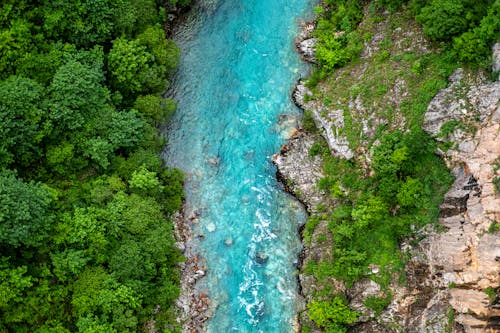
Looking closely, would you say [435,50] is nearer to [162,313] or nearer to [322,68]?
[322,68]

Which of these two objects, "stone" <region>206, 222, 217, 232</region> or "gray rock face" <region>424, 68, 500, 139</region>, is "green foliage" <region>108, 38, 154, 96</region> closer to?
"stone" <region>206, 222, 217, 232</region>

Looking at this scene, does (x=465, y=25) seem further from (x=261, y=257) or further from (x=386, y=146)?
(x=261, y=257)

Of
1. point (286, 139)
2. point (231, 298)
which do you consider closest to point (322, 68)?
point (286, 139)

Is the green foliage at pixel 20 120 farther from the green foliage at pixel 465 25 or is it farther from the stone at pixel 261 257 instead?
the green foliage at pixel 465 25

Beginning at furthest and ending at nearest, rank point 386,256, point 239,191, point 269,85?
1. point 269,85
2. point 239,191
3. point 386,256

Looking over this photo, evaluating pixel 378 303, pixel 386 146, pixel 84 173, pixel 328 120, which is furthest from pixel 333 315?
pixel 84 173

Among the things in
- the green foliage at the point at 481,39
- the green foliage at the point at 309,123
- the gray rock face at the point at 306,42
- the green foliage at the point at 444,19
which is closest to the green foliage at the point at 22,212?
the green foliage at the point at 309,123
